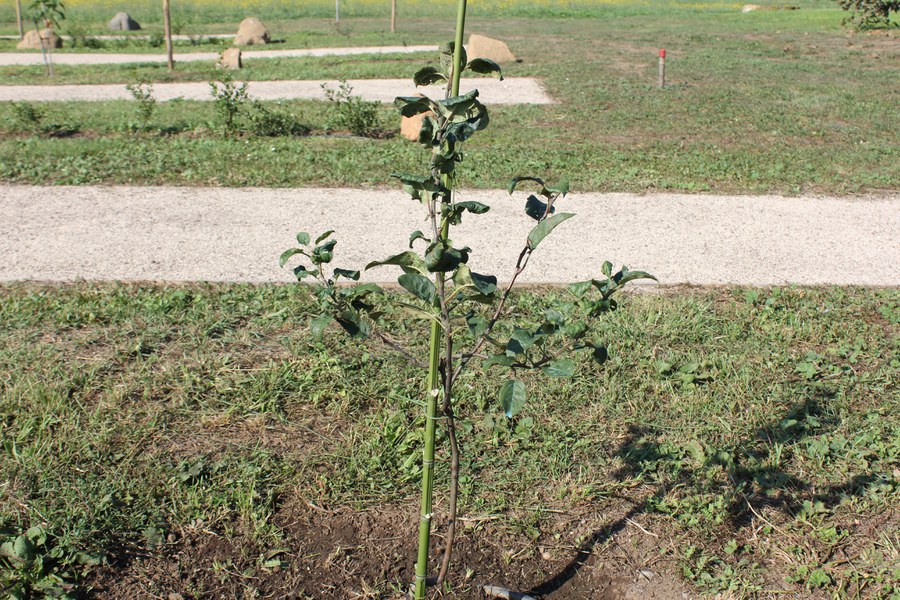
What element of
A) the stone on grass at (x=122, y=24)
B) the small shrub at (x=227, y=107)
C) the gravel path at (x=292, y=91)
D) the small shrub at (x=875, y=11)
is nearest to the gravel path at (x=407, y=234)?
the small shrub at (x=227, y=107)

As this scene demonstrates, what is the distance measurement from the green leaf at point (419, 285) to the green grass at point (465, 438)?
112 centimetres

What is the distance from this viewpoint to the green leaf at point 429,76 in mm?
1827

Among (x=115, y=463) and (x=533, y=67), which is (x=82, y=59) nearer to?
(x=533, y=67)

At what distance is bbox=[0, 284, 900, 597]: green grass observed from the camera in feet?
8.78

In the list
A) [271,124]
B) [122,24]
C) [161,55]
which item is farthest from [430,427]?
[122,24]

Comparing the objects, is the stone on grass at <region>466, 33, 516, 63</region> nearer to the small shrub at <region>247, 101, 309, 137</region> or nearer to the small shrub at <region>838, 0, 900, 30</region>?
the small shrub at <region>247, 101, 309, 137</region>

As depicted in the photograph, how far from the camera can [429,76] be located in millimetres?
1857

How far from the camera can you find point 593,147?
7.75 meters

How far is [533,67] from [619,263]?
8.80m

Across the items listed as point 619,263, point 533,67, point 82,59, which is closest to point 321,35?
point 82,59

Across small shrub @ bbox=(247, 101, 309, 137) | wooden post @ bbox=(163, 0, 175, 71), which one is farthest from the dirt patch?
wooden post @ bbox=(163, 0, 175, 71)

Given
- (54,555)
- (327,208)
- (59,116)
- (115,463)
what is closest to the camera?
(54,555)

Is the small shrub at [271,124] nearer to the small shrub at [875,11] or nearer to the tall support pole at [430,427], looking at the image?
the tall support pole at [430,427]

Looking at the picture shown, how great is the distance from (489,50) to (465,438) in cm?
1169
